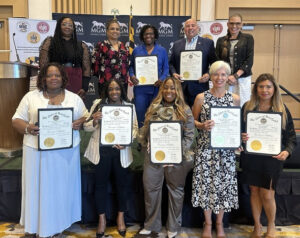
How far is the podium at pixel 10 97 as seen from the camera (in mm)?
3111

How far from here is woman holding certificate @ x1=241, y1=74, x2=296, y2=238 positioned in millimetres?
2275

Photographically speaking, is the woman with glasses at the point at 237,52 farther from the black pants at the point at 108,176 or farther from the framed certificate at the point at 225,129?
the black pants at the point at 108,176

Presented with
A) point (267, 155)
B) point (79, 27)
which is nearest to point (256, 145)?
point (267, 155)

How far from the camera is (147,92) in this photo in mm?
3189

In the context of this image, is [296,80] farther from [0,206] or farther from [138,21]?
[0,206]

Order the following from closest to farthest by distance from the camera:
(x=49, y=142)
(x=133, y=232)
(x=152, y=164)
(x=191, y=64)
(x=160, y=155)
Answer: (x=49, y=142) → (x=160, y=155) → (x=152, y=164) → (x=133, y=232) → (x=191, y=64)

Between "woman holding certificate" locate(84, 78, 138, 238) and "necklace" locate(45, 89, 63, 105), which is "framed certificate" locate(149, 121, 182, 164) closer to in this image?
"woman holding certificate" locate(84, 78, 138, 238)

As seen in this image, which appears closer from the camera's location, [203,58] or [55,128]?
[55,128]

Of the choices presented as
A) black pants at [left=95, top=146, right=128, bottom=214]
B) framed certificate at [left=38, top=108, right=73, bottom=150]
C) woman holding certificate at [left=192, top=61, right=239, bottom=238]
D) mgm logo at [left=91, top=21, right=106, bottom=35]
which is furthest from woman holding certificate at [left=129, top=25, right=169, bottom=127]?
mgm logo at [left=91, top=21, right=106, bottom=35]

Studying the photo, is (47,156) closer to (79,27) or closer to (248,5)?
(79,27)

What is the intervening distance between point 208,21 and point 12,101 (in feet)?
13.0

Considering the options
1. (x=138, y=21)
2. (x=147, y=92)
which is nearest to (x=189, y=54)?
(x=147, y=92)

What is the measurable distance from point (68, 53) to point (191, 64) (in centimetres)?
127

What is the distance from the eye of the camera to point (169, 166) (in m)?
2.47
